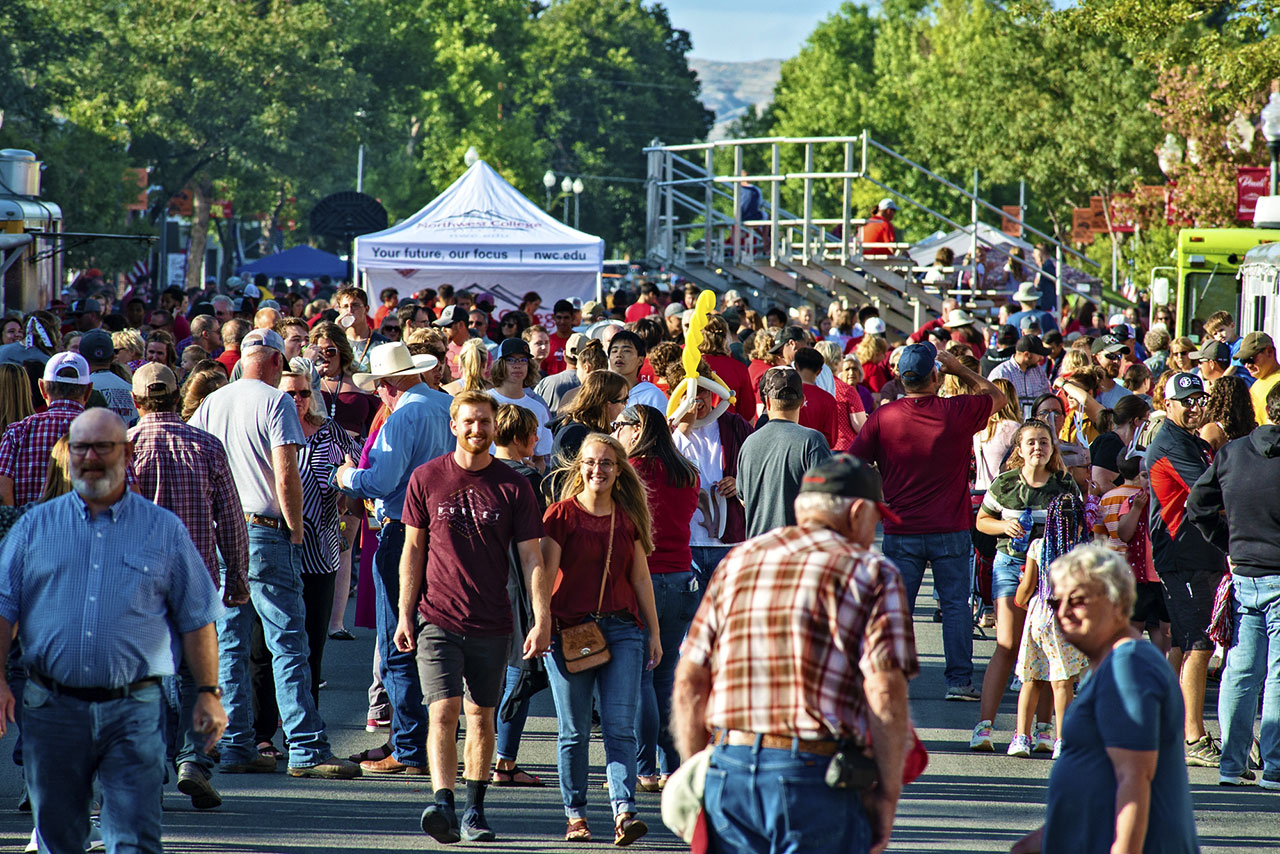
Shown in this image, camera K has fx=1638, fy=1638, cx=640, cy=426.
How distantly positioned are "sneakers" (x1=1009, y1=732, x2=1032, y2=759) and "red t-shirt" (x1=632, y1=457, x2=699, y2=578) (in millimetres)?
2019

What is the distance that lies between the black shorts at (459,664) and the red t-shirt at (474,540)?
4cm

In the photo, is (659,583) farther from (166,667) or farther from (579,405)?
(166,667)

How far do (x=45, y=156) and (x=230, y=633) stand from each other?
34875 mm

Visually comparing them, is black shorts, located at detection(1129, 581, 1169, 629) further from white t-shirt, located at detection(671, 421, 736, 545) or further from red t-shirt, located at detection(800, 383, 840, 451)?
white t-shirt, located at detection(671, 421, 736, 545)

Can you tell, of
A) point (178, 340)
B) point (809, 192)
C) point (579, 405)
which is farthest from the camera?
point (809, 192)

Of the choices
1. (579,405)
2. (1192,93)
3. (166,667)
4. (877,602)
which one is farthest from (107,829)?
(1192,93)

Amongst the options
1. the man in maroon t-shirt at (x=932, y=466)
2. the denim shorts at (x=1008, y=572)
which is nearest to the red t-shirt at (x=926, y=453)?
the man in maroon t-shirt at (x=932, y=466)

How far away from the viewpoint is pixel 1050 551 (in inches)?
313

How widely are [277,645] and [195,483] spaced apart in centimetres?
106

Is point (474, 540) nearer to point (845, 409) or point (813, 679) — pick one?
point (813, 679)

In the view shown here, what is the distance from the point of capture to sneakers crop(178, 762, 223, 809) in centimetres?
671

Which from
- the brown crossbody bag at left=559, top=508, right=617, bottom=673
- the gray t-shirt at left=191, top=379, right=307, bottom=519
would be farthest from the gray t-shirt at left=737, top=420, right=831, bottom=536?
the gray t-shirt at left=191, top=379, right=307, bottom=519

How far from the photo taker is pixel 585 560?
6.47 meters

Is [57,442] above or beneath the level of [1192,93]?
beneath
